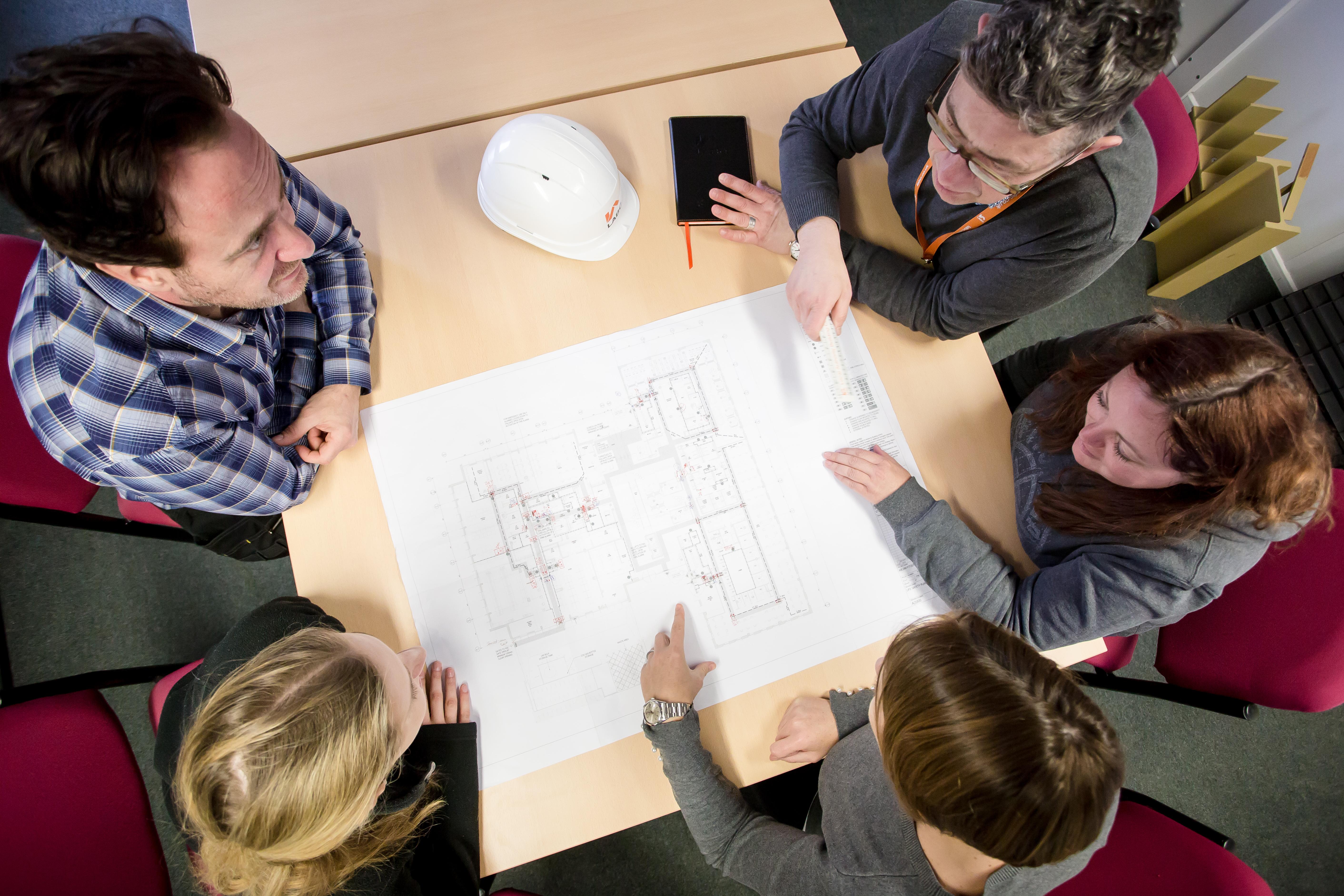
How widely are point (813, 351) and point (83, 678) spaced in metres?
1.49

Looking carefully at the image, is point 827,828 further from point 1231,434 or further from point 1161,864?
point 1231,434

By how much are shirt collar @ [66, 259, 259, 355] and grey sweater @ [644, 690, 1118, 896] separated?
2.68 ft

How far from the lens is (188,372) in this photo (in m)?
0.84

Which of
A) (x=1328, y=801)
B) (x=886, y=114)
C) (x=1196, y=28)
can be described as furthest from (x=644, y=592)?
(x=1196, y=28)

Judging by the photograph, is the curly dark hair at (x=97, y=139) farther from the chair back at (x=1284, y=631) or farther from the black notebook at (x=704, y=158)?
the chair back at (x=1284, y=631)

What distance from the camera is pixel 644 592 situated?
38.1 inches

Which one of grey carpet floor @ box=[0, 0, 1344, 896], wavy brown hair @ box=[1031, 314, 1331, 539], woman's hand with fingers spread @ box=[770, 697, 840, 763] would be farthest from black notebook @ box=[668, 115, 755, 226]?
grey carpet floor @ box=[0, 0, 1344, 896]

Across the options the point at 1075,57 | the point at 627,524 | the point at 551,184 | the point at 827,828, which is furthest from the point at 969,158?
the point at 827,828

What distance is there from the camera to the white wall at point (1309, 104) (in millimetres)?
1626

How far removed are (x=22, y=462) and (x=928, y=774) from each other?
1.40 m

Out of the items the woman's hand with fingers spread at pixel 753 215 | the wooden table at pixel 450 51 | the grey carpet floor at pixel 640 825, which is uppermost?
the wooden table at pixel 450 51

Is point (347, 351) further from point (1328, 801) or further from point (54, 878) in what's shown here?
point (1328, 801)

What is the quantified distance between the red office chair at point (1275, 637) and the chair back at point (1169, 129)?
1.77 feet

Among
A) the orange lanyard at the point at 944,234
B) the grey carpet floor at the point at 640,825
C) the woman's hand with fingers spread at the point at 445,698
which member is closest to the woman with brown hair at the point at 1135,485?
the orange lanyard at the point at 944,234
